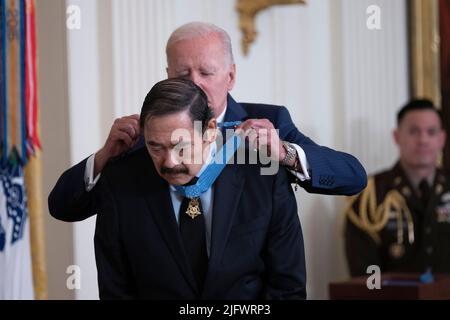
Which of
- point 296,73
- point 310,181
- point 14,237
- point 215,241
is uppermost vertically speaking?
point 296,73

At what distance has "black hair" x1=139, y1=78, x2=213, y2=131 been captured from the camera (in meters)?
2.21

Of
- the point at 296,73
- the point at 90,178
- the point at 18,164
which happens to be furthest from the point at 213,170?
the point at 296,73

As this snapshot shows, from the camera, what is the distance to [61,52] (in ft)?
12.3

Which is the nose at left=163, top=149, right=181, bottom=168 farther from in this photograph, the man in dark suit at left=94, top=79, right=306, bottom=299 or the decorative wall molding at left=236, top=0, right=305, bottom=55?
the decorative wall molding at left=236, top=0, right=305, bottom=55

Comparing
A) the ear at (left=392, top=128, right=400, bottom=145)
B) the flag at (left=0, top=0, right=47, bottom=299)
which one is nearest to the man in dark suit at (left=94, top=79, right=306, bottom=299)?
the flag at (left=0, top=0, right=47, bottom=299)

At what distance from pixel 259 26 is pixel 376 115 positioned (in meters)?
1.37

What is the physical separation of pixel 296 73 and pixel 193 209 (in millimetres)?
2253

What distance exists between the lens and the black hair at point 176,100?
2.21m

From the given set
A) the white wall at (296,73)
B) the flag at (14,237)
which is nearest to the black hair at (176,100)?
the white wall at (296,73)

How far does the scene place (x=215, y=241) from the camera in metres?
2.28

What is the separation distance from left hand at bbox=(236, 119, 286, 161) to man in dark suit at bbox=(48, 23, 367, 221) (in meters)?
0.05

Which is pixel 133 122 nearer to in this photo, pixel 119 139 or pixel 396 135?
pixel 119 139

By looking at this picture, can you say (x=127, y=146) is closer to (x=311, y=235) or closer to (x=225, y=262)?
(x=225, y=262)
